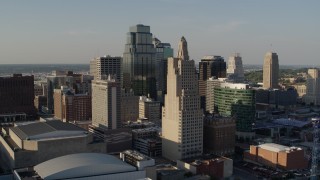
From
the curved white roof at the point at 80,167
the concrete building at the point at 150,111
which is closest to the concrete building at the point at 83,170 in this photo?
the curved white roof at the point at 80,167

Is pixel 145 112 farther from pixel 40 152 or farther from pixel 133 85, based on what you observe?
pixel 40 152

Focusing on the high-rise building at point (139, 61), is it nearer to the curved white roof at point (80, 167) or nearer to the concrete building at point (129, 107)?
the concrete building at point (129, 107)

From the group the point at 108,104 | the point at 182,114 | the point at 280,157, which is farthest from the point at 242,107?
the point at 108,104

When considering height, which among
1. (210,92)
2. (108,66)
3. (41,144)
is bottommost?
(41,144)

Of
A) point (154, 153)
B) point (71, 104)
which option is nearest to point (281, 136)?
point (154, 153)

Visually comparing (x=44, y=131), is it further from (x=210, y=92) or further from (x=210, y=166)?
(x=210, y=92)

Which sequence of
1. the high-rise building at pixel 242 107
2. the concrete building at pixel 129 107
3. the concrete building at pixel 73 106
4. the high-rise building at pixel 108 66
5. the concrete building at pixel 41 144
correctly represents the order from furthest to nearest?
the high-rise building at pixel 108 66, the concrete building at pixel 129 107, the concrete building at pixel 73 106, the high-rise building at pixel 242 107, the concrete building at pixel 41 144
